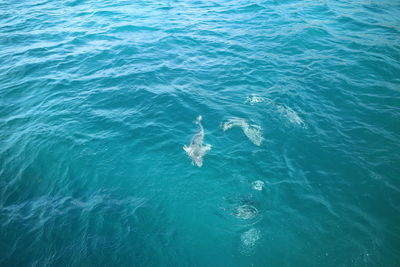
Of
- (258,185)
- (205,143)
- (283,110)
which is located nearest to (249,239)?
(258,185)

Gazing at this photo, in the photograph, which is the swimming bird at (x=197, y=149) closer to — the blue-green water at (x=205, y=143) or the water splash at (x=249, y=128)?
the blue-green water at (x=205, y=143)

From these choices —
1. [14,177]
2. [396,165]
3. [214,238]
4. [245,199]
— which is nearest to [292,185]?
[245,199]

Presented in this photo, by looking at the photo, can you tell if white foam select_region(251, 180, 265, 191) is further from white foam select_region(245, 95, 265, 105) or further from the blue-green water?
white foam select_region(245, 95, 265, 105)

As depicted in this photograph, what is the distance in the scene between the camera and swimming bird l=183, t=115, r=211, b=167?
34.1 feet

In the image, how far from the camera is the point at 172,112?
1294 centimetres

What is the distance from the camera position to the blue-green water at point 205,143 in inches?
303

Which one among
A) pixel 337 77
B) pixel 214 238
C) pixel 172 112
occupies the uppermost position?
pixel 337 77

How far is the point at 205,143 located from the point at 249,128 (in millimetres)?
2350

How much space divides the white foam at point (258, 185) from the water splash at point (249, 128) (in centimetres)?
209

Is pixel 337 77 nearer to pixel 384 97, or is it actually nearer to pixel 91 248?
pixel 384 97

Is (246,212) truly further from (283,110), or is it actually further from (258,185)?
(283,110)

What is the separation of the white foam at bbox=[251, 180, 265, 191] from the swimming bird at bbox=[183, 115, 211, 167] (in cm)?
241

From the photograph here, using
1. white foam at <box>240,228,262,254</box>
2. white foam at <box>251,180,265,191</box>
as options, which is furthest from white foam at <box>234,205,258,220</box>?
white foam at <box>251,180,265,191</box>

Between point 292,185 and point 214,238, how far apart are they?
3720mm
